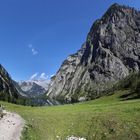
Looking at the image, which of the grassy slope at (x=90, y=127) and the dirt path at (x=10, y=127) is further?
the grassy slope at (x=90, y=127)

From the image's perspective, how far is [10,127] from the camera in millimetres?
36031

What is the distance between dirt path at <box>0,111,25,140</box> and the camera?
105 feet

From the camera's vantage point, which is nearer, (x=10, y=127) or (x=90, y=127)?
(x=10, y=127)

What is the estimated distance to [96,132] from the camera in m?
34.0

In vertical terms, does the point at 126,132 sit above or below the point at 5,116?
below

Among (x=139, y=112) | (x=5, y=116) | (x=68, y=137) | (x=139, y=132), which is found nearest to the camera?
(x=139, y=132)

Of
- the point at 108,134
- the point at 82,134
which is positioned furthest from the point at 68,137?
the point at 108,134

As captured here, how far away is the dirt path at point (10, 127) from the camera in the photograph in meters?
31.9

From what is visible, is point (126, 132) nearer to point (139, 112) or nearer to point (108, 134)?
point (108, 134)

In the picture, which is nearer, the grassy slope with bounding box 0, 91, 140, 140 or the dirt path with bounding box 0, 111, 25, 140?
the dirt path with bounding box 0, 111, 25, 140

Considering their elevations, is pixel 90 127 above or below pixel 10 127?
below

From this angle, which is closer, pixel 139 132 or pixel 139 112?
pixel 139 132

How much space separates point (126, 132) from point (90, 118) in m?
9.07

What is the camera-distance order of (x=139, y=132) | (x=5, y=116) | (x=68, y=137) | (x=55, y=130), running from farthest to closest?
(x=5, y=116) < (x=55, y=130) < (x=68, y=137) < (x=139, y=132)
